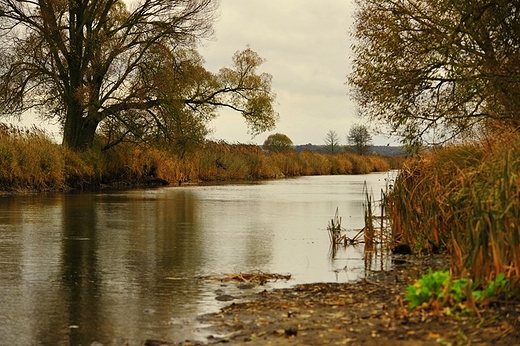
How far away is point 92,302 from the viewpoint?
7480 mm

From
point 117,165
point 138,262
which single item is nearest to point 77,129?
point 117,165

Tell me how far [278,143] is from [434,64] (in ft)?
155

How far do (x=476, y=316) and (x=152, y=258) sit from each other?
595 centimetres

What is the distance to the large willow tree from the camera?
16.8m

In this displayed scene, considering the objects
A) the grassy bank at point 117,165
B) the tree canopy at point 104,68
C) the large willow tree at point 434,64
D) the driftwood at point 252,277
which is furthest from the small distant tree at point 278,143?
the driftwood at point 252,277

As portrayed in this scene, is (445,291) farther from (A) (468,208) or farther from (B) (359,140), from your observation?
(B) (359,140)

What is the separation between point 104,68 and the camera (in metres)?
30.1

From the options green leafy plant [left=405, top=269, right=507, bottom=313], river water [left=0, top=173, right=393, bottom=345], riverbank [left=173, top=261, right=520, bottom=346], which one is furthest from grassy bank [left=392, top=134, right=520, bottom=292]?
river water [left=0, top=173, right=393, bottom=345]

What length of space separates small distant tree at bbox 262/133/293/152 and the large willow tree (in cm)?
3782

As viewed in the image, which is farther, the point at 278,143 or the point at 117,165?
the point at 278,143

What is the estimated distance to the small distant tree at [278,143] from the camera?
60156mm

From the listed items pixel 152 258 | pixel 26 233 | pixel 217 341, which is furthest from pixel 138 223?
pixel 217 341

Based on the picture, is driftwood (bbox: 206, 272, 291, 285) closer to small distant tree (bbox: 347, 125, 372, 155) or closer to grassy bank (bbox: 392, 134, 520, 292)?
grassy bank (bbox: 392, 134, 520, 292)

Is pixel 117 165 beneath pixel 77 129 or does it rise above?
beneath
